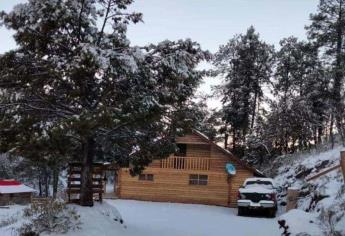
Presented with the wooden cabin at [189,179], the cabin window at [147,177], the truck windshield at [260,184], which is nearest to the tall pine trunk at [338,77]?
the wooden cabin at [189,179]

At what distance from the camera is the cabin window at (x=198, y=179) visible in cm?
3362

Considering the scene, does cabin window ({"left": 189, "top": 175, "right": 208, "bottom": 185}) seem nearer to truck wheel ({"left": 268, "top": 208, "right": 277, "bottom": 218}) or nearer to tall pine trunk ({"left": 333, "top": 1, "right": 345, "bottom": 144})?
truck wheel ({"left": 268, "top": 208, "right": 277, "bottom": 218})

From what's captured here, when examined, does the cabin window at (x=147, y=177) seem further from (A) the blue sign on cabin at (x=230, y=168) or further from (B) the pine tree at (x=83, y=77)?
(B) the pine tree at (x=83, y=77)

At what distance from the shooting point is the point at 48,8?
1408 centimetres

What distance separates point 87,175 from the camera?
1664 cm

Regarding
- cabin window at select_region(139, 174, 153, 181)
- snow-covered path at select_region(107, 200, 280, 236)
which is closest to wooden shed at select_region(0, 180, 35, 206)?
cabin window at select_region(139, 174, 153, 181)

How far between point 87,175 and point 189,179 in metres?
17.8

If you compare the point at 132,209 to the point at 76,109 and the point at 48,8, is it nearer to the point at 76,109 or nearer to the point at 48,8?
the point at 76,109

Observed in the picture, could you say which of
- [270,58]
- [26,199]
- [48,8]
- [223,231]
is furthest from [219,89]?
[48,8]

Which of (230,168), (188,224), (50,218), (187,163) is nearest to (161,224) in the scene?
(188,224)

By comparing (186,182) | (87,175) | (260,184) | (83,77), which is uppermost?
(83,77)

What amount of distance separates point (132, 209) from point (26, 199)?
71.9 feet

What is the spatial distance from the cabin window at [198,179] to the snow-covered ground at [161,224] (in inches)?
272

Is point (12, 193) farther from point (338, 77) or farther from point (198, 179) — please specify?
point (338, 77)
